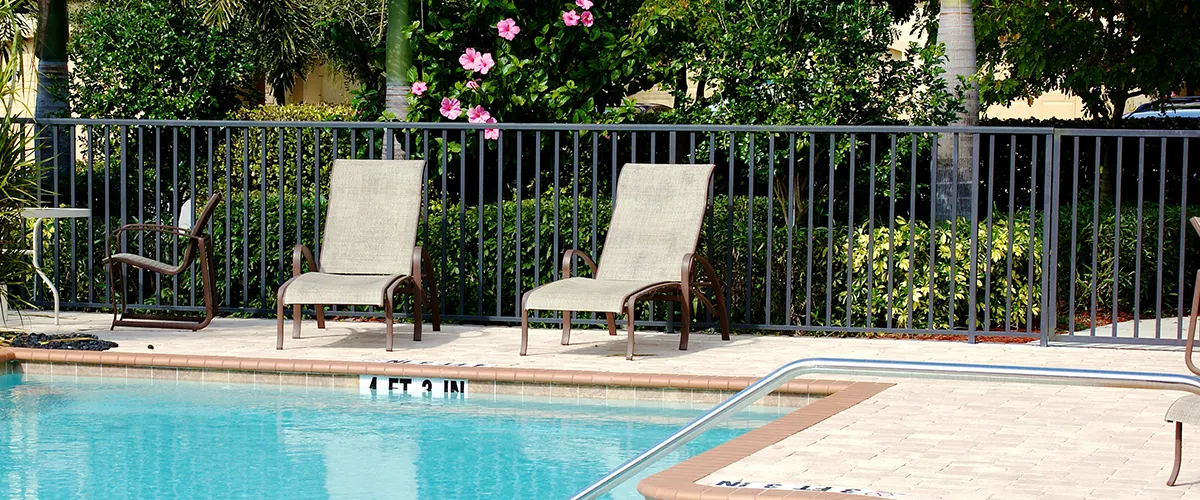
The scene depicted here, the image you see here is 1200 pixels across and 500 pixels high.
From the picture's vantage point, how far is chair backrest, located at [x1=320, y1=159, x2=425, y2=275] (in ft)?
32.5

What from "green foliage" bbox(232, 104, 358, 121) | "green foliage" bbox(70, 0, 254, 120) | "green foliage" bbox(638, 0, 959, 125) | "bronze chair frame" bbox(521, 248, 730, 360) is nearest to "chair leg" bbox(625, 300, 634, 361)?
"bronze chair frame" bbox(521, 248, 730, 360)

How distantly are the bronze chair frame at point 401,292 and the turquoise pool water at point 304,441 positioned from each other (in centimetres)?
77

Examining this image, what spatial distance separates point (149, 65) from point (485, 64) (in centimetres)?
420

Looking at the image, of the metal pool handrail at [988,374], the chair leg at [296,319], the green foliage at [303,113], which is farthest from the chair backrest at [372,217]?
the green foliage at [303,113]

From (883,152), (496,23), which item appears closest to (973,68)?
(883,152)

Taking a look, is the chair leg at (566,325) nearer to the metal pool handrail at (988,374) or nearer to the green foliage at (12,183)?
the green foliage at (12,183)

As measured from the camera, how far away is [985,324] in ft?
32.2

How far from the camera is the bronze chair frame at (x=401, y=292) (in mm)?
9273

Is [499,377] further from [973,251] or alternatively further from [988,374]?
[988,374]

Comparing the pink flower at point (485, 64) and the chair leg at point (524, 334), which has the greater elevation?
the pink flower at point (485, 64)

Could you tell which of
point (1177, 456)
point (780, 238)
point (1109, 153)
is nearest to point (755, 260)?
point (780, 238)

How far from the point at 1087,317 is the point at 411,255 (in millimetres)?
5289

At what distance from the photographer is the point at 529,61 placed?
484 inches

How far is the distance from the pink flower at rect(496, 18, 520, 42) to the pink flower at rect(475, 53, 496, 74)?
0.22 m
